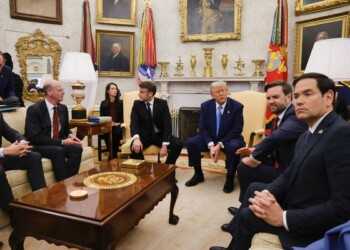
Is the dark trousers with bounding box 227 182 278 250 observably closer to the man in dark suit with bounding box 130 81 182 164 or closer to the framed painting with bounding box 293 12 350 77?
the man in dark suit with bounding box 130 81 182 164

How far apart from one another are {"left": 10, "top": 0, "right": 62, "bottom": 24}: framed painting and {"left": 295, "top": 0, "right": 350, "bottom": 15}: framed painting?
4.68 metres

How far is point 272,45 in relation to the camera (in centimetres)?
507

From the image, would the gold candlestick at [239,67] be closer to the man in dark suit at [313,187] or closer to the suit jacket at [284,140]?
the suit jacket at [284,140]

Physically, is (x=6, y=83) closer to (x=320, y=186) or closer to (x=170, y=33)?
(x=170, y=33)

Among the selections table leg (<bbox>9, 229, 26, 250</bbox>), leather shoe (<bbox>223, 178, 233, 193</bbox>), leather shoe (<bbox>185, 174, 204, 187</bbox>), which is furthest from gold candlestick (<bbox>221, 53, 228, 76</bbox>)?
table leg (<bbox>9, 229, 26, 250</bbox>)

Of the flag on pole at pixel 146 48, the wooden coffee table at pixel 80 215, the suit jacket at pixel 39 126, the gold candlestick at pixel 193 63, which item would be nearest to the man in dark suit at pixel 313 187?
the wooden coffee table at pixel 80 215

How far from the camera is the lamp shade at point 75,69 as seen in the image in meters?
4.27

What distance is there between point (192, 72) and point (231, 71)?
829 millimetres

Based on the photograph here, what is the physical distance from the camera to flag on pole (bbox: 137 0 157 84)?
605 centimetres

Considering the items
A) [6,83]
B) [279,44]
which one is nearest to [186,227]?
[6,83]

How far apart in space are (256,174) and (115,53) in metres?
4.76

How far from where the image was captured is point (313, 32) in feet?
16.2

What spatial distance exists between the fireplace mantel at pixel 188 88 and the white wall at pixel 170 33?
0.31 meters

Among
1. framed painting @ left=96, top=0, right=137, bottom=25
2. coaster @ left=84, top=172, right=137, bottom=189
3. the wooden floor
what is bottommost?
the wooden floor
